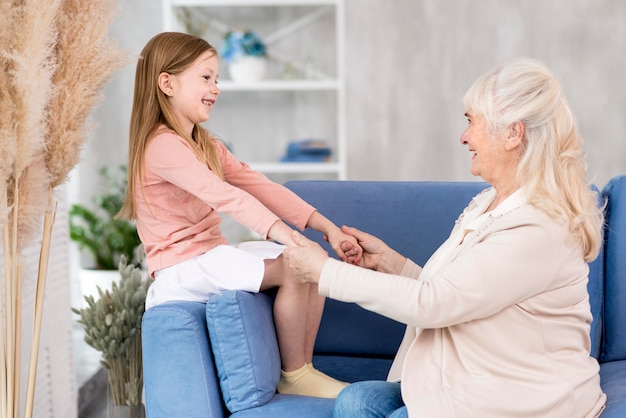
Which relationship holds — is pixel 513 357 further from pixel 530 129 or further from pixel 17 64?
pixel 17 64

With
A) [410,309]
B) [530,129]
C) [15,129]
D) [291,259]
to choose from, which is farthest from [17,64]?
[530,129]

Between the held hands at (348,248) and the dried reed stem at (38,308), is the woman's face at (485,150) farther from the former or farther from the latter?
the dried reed stem at (38,308)

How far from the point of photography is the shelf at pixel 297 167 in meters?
4.64

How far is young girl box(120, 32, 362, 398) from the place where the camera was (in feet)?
6.63

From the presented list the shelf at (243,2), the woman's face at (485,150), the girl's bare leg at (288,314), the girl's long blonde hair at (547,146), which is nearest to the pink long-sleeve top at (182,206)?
the girl's bare leg at (288,314)

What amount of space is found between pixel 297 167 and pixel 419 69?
0.97 metres

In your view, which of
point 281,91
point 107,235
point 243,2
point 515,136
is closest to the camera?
point 515,136

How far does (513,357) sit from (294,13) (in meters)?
3.71

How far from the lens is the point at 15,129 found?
5.60 ft

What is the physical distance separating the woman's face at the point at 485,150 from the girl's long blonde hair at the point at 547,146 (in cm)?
2

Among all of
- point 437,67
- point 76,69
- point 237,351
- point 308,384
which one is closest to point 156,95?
point 76,69

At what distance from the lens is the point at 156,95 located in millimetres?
2205

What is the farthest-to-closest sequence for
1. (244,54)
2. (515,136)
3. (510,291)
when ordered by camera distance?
(244,54), (515,136), (510,291)

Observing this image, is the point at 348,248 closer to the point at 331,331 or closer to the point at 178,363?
the point at 331,331
